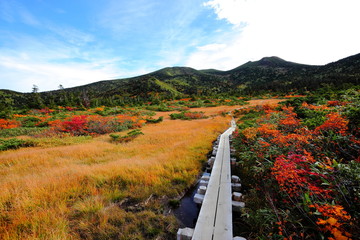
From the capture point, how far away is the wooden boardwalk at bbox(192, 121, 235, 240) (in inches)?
102

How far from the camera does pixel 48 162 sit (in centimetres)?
612

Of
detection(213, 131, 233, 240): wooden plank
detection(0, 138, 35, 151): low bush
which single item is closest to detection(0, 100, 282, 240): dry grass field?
detection(213, 131, 233, 240): wooden plank

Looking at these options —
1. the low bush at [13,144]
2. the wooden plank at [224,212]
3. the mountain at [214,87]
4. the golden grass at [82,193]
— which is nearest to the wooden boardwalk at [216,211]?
the wooden plank at [224,212]

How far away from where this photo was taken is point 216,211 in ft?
10.3

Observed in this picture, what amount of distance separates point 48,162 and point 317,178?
9707 millimetres

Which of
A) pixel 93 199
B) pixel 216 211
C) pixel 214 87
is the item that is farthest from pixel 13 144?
pixel 214 87

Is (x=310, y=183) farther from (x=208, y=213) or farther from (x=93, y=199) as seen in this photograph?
(x=93, y=199)

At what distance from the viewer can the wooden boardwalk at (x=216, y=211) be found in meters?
2.60

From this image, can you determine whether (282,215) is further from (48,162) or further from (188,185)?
(48,162)

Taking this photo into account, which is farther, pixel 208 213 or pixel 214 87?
pixel 214 87

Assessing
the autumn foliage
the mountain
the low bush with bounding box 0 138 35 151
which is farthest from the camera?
the mountain

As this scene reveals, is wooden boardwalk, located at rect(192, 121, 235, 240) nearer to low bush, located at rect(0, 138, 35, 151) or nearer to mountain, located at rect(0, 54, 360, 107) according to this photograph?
low bush, located at rect(0, 138, 35, 151)

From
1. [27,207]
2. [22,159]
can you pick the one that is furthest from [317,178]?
[22,159]

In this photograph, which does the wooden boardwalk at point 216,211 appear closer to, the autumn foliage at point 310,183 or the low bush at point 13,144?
the autumn foliage at point 310,183
